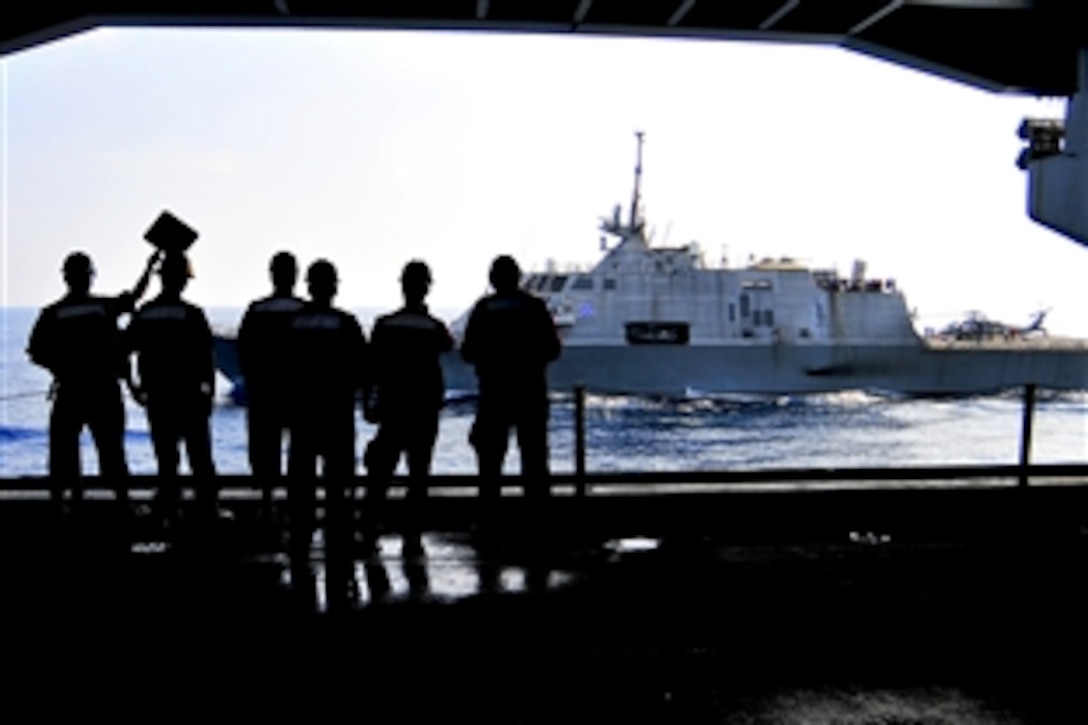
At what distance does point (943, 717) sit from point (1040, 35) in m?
10.1

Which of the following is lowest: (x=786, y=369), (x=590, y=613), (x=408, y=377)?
(x=786, y=369)

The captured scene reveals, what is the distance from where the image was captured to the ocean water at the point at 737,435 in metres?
50.9

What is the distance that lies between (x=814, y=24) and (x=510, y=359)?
604 cm

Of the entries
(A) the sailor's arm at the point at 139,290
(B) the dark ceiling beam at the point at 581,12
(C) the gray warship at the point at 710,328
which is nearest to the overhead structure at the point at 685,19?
(B) the dark ceiling beam at the point at 581,12

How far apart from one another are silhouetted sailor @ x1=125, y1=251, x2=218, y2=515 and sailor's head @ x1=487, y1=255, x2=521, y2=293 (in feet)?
6.71

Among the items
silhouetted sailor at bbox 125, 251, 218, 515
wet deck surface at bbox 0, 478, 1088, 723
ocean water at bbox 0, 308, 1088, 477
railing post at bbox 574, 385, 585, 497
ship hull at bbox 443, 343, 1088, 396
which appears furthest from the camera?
ship hull at bbox 443, 343, 1088, 396

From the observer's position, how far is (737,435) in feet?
196

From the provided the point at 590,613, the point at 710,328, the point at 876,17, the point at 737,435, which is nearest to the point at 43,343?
the point at 590,613

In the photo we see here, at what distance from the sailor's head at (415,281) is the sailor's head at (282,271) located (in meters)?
0.76

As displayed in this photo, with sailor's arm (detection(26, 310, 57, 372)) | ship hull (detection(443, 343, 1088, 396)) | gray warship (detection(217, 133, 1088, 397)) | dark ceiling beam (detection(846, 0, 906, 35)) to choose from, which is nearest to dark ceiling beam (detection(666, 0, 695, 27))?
dark ceiling beam (detection(846, 0, 906, 35))

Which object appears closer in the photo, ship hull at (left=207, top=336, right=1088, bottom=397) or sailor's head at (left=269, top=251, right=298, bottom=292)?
sailor's head at (left=269, top=251, right=298, bottom=292)

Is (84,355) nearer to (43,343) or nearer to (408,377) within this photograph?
(43,343)

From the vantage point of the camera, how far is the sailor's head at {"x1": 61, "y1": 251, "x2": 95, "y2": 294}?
264 inches

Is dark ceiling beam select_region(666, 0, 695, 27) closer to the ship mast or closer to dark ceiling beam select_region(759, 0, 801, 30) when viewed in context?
dark ceiling beam select_region(759, 0, 801, 30)
